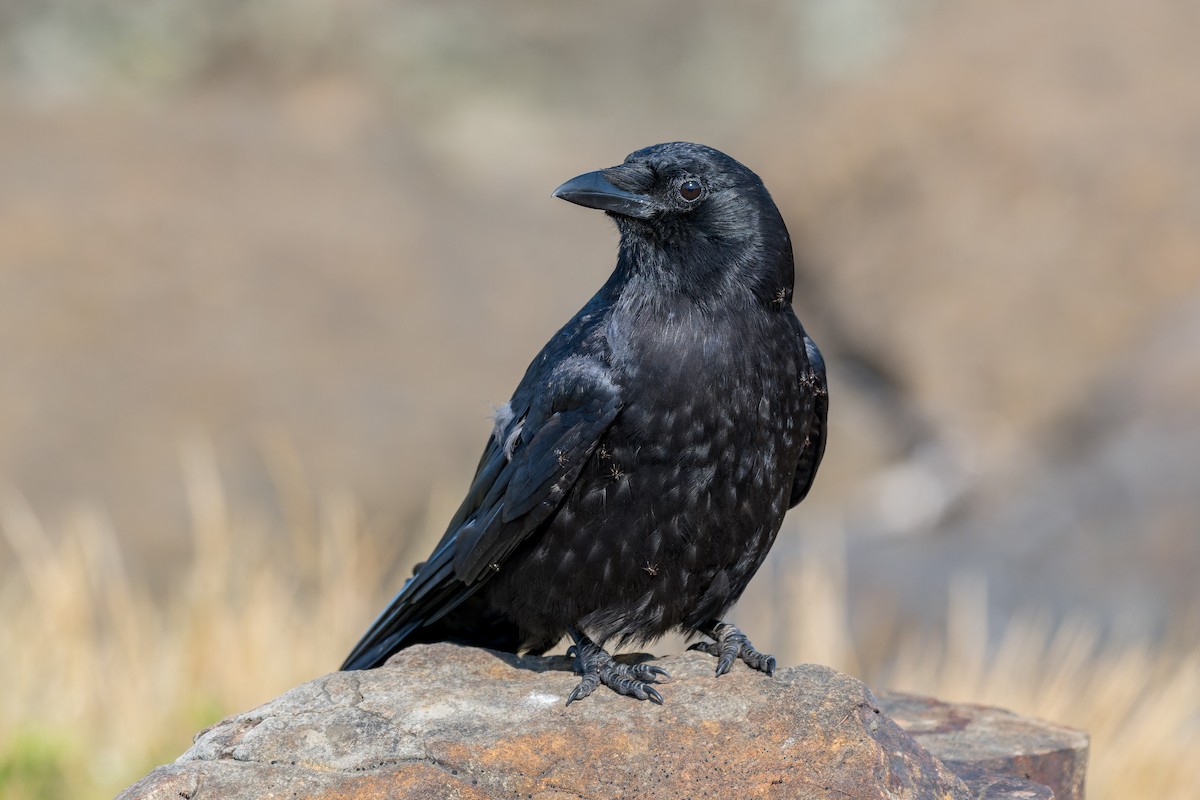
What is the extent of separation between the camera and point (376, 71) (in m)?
15.2

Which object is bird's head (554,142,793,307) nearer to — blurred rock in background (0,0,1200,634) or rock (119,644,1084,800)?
rock (119,644,1084,800)

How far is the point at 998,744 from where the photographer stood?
11.9ft

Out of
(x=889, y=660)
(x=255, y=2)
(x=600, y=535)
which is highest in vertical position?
(x=255, y=2)

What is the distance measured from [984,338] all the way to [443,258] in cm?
392

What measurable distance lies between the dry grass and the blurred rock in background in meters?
0.89

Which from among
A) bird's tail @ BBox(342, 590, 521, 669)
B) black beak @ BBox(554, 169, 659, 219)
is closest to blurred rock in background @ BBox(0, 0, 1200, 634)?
→ bird's tail @ BBox(342, 590, 521, 669)

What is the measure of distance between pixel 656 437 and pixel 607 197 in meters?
0.61

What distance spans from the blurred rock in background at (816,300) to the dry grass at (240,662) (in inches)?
34.9

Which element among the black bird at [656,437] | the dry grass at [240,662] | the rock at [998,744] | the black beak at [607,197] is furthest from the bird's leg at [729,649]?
the dry grass at [240,662]

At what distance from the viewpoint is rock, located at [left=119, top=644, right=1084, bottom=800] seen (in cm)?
288

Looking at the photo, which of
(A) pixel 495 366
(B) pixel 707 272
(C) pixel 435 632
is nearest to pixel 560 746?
(C) pixel 435 632

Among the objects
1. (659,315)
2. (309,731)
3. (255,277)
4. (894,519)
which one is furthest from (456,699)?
(255,277)

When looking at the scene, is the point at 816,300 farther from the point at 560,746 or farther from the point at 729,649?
the point at 560,746

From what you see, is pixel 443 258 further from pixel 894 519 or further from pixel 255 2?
pixel 255 2
